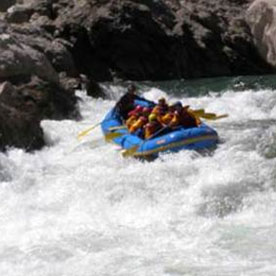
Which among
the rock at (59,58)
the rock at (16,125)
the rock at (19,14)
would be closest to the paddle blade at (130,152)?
the rock at (16,125)

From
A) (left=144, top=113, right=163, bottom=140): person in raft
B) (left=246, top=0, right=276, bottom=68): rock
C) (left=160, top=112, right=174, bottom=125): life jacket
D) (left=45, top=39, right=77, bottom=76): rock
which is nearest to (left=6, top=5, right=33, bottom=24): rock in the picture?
(left=45, top=39, right=77, bottom=76): rock

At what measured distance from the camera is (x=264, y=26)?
2578 centimetres

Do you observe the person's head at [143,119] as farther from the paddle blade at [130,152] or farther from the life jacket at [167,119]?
the paddle blade at [130,152]

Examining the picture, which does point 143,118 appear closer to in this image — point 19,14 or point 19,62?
point 19,62

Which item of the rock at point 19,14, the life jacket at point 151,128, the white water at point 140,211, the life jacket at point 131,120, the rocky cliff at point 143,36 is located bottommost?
the rocky cliff at point 143,36

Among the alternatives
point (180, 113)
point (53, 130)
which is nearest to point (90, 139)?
point (53, 130)

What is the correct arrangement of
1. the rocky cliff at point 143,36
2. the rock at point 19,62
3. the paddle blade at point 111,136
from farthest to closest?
the rocky cliff at point 143,36, the rock at point 19,62, the paddle blade at point 111,136

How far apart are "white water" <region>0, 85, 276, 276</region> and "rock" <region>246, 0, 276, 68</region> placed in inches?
501

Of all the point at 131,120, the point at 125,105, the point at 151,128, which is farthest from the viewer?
the point at 125,105

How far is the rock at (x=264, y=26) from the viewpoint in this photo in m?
24.7

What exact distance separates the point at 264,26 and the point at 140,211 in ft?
59.5

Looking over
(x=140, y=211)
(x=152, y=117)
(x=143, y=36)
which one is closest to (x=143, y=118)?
(x=152, y=117)

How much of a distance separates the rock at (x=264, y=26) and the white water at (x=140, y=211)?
41.7 ft

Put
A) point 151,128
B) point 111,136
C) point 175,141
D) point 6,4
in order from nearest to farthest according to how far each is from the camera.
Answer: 1. point 175,141
2. point 151,128
3. point 111,136
4. point 6,4
